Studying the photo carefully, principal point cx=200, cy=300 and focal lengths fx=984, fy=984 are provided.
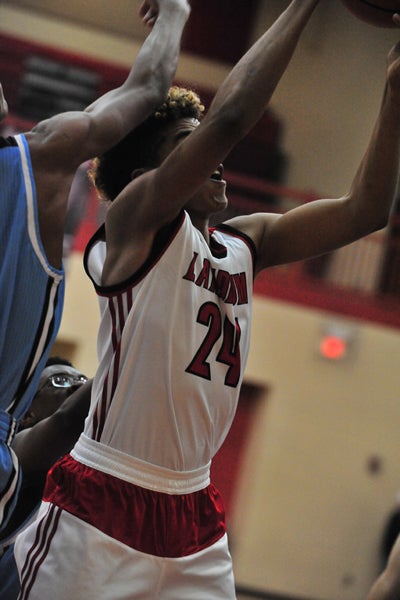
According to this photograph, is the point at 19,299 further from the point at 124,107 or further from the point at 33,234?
the point at 124,107

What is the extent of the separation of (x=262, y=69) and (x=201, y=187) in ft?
1.45

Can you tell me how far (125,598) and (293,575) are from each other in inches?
331

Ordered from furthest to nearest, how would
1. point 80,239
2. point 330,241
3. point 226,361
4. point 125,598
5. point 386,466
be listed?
1. point 386,466
2. point 80,239
3. point 330,241
4. point 226,361
5. point 125,598

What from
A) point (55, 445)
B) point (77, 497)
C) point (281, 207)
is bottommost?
point (281, 207)

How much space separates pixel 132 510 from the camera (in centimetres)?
279

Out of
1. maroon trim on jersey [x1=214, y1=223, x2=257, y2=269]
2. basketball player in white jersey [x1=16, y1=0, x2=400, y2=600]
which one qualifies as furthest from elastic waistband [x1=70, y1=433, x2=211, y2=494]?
maroon trim on jersey [x1=214, y1=223, x2=257, y2=269]

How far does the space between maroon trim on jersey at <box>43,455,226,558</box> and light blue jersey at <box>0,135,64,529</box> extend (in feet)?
0.69

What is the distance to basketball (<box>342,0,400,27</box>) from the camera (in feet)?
9.93

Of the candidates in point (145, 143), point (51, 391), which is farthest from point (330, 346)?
point (145, 143)

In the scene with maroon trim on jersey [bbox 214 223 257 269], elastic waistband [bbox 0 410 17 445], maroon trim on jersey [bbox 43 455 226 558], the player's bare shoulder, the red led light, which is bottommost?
the red led light

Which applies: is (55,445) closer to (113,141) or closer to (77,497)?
(77,497)

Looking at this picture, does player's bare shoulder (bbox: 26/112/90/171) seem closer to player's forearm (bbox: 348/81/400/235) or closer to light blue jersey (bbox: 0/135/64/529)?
light blue jersey (bbox: 0/135/64/529)

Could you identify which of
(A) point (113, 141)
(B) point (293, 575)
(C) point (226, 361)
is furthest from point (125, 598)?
(B) point (293, 575)

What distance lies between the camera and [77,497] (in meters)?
2.82
